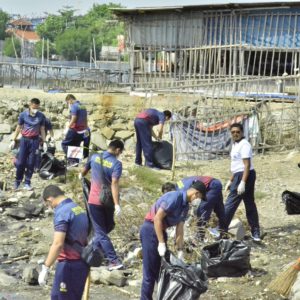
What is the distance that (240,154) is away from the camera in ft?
33.8

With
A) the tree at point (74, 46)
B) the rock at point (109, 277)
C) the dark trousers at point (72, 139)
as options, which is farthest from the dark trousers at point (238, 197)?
the tree at point (74, 46)

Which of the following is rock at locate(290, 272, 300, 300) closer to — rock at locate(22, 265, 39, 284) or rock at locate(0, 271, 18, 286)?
rock at locate(22, 265, 39, 284)

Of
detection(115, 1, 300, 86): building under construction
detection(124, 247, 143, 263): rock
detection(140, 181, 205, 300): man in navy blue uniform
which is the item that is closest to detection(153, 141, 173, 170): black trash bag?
detection(124, 247, 143, 263): rock

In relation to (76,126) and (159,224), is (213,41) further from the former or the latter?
(159,224)

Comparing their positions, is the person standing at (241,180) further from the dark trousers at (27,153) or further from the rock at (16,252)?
the dark trousers at (27,153)

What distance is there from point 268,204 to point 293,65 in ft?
34.4

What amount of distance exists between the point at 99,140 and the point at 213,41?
547 cm

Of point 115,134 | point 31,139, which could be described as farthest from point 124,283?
point 115,134

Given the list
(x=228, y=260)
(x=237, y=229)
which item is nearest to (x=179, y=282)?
(x=228, y=260)

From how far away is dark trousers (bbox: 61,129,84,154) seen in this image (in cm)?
1556

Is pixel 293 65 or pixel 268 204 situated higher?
pixel 293 65

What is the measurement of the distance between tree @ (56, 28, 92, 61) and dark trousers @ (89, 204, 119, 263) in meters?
75.3

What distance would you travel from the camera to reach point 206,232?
9.98 meters

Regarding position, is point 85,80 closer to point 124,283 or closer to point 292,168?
point 292,168
